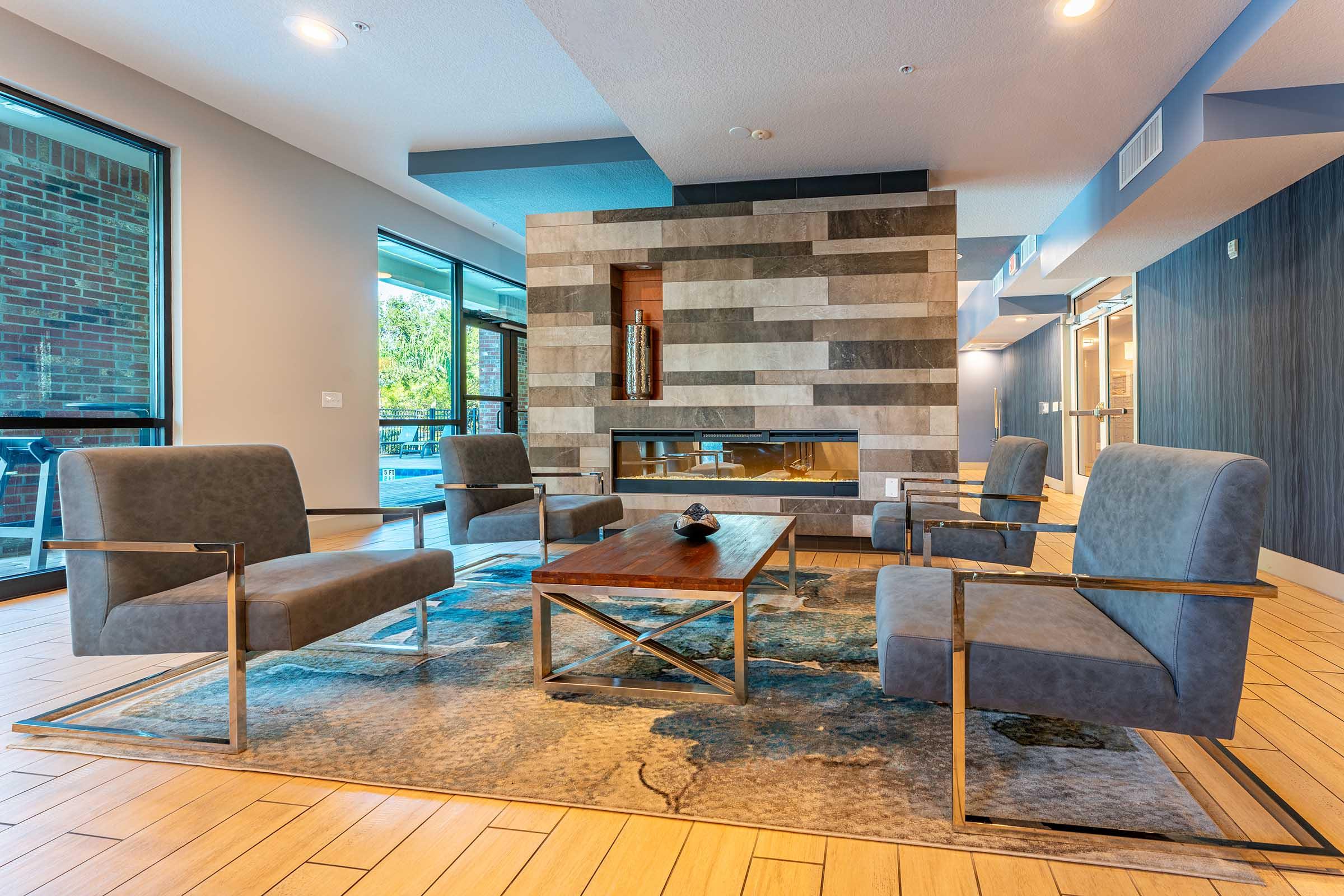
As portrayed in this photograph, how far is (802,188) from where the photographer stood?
527cm

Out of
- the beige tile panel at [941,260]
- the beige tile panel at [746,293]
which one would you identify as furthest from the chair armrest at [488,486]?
the beige tile panel at [941,260]

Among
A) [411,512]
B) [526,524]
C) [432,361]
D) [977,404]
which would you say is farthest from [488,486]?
[977,404]

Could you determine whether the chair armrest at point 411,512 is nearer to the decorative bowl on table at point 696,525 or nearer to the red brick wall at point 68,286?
the decorative bowl on table at point 696,525

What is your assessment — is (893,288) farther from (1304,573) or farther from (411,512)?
(411,512)

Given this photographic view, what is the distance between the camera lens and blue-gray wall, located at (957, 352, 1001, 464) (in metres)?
14.5

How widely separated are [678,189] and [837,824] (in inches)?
189

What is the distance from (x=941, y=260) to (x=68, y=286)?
527cm

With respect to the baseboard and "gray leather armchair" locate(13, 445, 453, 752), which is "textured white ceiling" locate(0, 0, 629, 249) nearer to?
"gray leather armchair" locate(13, 445, 453, 752)

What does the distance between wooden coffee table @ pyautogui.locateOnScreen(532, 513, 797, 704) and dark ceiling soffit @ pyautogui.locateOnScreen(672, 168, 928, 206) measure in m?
3.35

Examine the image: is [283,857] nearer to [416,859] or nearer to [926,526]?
[416,859]

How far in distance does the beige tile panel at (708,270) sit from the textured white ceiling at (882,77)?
24.5 inches

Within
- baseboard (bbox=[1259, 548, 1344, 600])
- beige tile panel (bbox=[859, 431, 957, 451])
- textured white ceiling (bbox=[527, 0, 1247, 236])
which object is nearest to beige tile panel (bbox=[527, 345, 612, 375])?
textured white ceiling (bbox=[527, 0, 1247, 236])

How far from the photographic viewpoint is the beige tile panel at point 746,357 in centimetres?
521

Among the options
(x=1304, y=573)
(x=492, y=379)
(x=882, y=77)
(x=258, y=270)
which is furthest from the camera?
(x=492, y=379)
